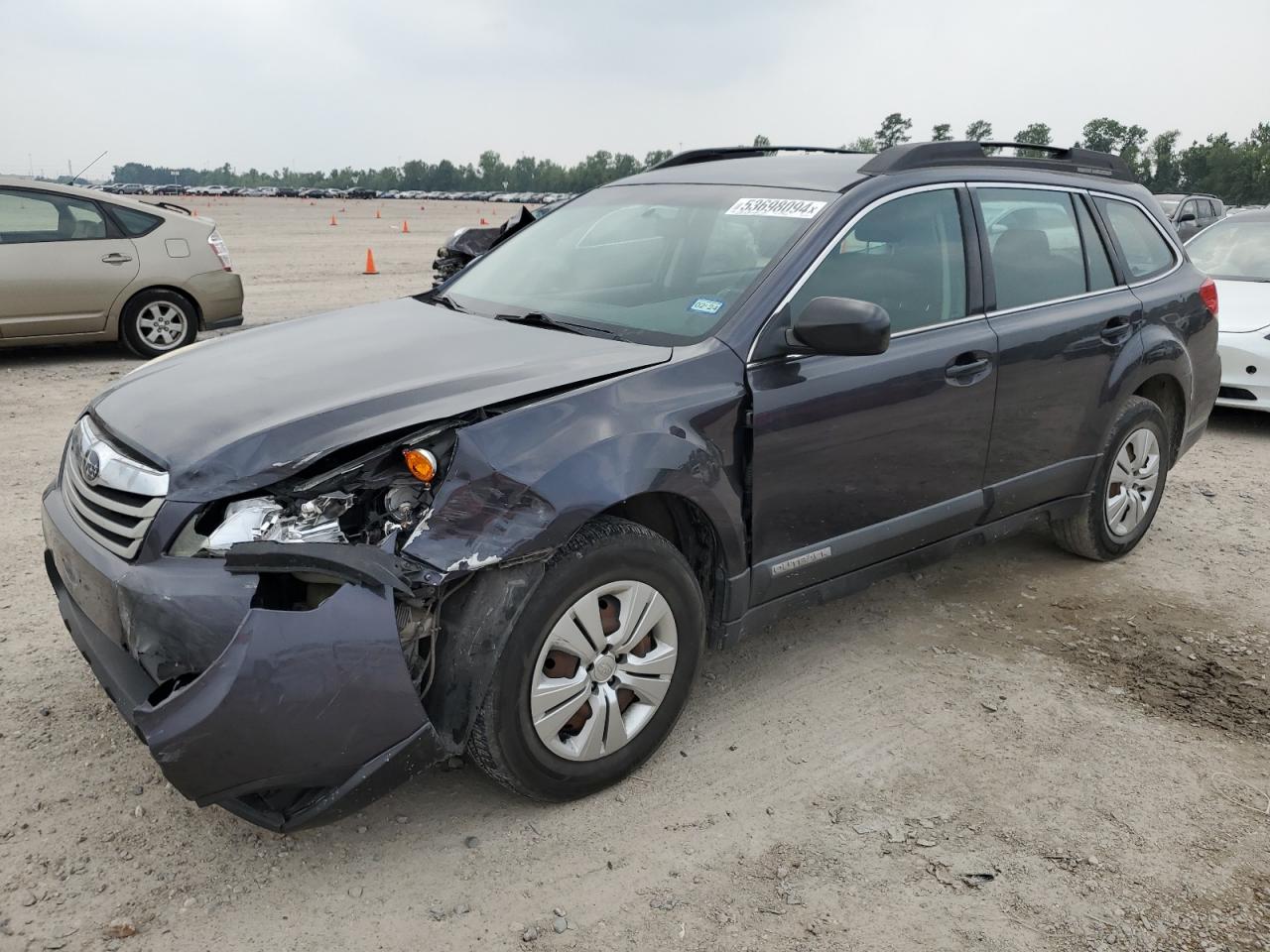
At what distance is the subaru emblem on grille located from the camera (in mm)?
2912

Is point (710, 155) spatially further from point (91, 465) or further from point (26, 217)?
point (26, 217)

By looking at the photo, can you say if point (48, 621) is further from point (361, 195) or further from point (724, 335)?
point (361, 195)

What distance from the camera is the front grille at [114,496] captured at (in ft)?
8.83

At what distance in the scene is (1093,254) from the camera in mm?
4637

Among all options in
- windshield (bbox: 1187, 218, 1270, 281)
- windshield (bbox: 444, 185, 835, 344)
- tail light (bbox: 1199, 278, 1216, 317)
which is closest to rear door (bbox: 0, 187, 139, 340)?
windshield (bbox: 444, 185, 835, 344)

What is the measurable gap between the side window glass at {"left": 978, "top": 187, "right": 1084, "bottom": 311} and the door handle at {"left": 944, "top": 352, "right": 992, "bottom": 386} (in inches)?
12.3

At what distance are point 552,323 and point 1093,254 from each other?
259 centimetres

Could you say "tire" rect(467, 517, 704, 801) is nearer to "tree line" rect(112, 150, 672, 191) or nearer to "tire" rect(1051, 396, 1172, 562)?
"tire" rect(1051, 396, 1172, 562)

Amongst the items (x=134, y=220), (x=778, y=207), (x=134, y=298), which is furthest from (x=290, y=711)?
(x=134, y=220)

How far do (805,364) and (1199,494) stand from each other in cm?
415

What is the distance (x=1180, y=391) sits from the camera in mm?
5113

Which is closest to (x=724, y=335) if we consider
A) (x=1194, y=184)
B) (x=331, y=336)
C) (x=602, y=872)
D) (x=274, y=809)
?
(x=331, y=336)

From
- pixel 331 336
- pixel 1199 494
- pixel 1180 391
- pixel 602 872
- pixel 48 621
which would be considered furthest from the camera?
pixel 1199 494

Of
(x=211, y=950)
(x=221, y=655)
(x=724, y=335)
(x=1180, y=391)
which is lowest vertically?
(x=211, y=950)
